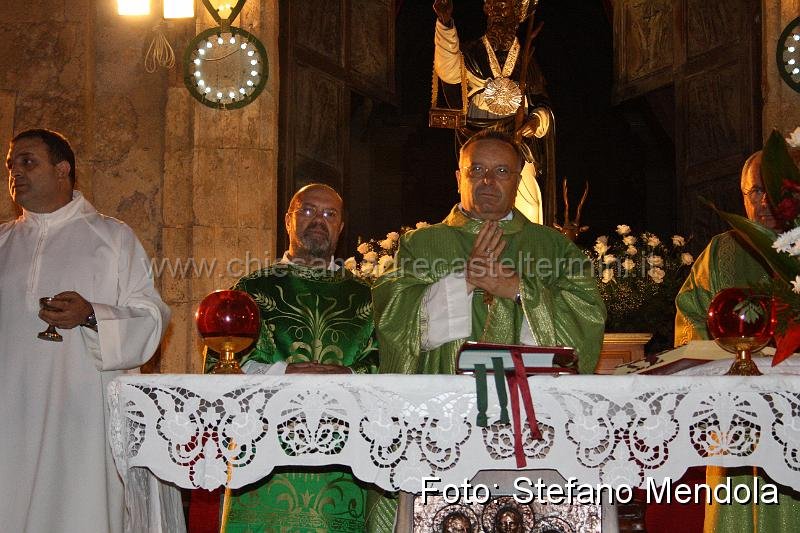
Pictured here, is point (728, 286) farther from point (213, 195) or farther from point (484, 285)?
point (213, 195)

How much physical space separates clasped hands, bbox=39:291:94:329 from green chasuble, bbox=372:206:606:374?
1007 millimetres

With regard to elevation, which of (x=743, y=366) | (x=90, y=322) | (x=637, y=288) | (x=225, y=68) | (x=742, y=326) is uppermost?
(x=225, y=68)

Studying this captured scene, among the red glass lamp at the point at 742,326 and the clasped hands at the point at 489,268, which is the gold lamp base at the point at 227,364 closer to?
the clasped hands at the point at 489,268

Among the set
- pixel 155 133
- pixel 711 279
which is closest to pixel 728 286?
pixel 711 279

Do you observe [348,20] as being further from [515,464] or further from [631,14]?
[515,464]

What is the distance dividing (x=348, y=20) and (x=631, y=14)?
2.12m

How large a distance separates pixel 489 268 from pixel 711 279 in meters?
1.26

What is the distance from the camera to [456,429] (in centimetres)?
302

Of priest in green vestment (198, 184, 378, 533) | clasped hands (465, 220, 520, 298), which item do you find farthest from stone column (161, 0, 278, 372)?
clasped hands (465, 220, 520, 298)

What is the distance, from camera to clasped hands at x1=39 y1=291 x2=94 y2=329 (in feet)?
12.7

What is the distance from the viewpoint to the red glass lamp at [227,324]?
132 inches

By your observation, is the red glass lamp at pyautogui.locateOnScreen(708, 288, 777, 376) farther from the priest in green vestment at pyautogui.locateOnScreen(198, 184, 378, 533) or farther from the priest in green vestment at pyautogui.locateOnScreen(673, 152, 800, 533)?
the priest in green vestment at pyautogui.locateOnScreen(198, 184, 378, 533)

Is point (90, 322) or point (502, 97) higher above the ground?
point (502, 97)

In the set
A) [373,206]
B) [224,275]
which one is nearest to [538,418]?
[224,275]
